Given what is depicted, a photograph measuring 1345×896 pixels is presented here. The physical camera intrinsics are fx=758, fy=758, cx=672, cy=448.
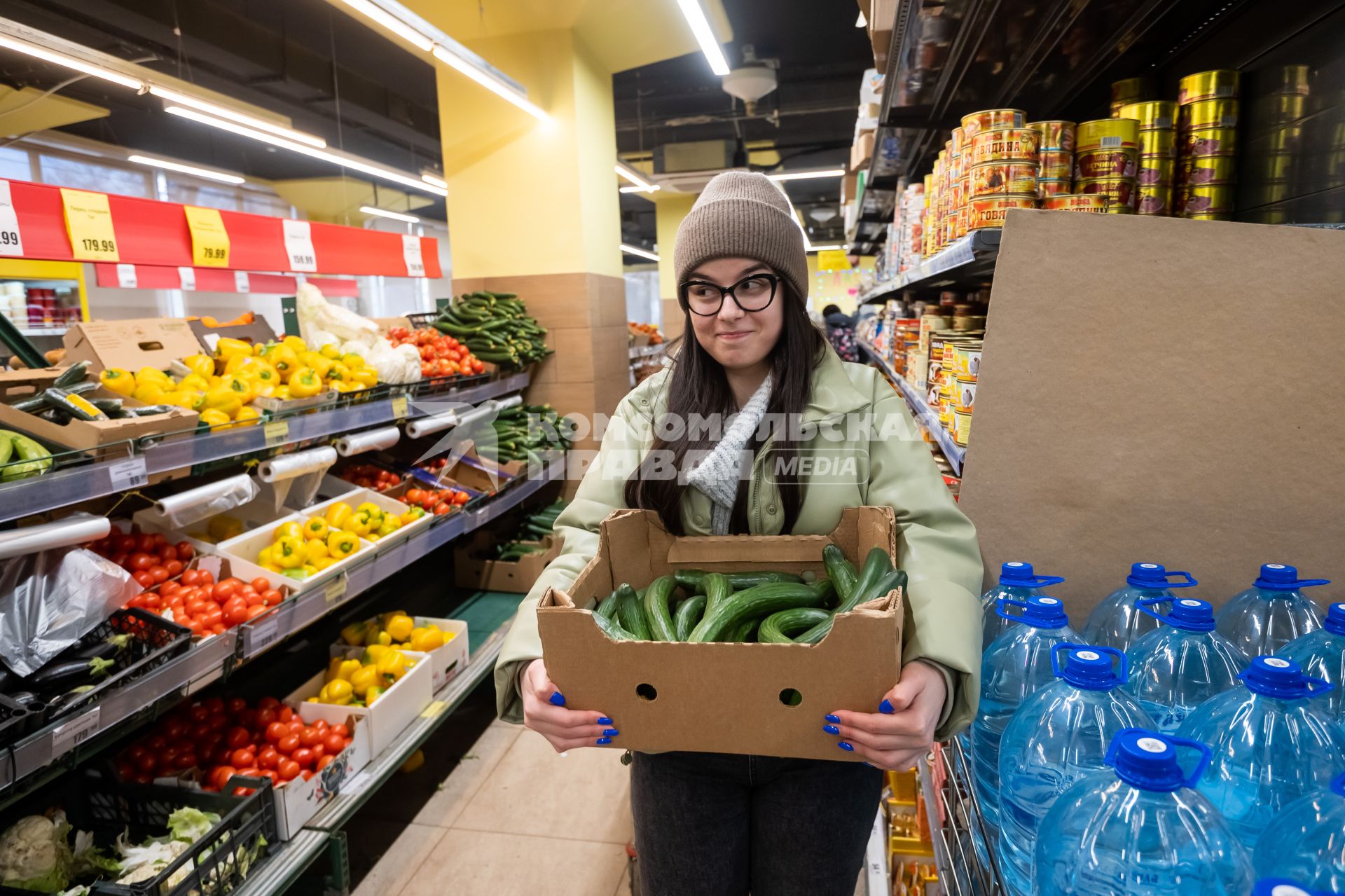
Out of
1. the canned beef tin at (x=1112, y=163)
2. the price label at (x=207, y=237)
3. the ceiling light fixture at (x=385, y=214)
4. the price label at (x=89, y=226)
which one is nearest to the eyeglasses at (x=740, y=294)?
the canned beef tin at (x=1112, y=163)

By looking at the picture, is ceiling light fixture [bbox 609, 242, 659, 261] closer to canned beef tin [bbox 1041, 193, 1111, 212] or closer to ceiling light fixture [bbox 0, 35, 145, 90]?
ceiling light fixture [bbox 0, 35, 145, 90]

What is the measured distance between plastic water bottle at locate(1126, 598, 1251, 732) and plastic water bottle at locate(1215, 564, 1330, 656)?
0.34 ft

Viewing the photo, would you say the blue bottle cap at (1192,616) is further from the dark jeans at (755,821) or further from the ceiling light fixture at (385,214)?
the ceiling light fixture at (385,214)

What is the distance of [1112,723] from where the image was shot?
0.96 meters

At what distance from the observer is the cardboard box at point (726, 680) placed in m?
1.02

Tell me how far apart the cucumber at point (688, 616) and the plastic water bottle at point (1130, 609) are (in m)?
0.66

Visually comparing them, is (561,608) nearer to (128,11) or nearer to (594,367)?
(594,367)

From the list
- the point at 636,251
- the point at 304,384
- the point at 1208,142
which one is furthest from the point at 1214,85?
the point at 636,251

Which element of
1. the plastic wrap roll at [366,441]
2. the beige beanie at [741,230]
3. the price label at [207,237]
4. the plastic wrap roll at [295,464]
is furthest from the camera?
Answer: the price label at [207,237]

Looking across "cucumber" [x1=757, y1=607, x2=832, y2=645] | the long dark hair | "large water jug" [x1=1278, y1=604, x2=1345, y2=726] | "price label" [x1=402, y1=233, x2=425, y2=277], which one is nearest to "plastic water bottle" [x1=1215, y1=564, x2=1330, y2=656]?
"large water jug" [x1=1278, y1=604, x2=1345, y2=726]

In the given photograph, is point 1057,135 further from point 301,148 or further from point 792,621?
point 301,148

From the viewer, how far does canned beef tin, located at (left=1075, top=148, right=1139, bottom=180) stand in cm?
165

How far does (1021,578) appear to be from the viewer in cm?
135

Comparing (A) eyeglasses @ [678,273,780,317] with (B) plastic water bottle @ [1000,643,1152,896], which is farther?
(A) eyeglasses @ [678,273,780,317]
